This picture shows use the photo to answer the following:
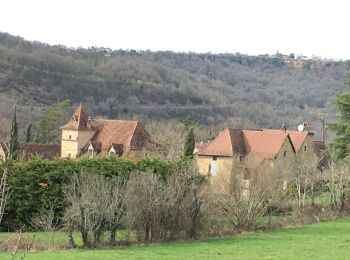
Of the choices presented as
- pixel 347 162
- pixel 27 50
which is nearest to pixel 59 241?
pixel 347 162

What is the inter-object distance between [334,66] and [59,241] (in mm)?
180290

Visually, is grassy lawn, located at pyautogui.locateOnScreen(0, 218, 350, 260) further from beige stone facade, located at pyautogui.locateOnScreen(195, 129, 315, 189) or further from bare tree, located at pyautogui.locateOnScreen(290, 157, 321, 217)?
beige stone facade, located at pyautogui.locateOnScreen(195, 129, 315, 189)

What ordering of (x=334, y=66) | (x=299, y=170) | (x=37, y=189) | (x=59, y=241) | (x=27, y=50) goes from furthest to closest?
(x=334, y=66) → (x=27, y=50) → (x=299, y=170) → (x=37, y=189) → (x=59, y=241)

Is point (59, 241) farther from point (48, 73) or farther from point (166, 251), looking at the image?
point (48, 73)

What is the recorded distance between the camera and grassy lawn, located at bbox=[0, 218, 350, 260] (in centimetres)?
2102

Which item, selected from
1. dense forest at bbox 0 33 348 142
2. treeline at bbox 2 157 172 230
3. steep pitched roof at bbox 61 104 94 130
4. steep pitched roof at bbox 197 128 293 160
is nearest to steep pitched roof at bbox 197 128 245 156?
steep pitched roof at bbox 197 128 293 160

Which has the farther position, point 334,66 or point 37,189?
point 334,66

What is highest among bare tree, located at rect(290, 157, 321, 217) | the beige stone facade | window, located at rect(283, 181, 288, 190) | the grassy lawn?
the beige stone facade

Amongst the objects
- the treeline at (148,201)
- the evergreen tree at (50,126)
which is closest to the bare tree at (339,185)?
the treeline at (148,201)

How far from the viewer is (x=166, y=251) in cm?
2236

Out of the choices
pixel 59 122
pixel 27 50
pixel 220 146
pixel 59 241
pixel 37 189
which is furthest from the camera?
pixel 27 50

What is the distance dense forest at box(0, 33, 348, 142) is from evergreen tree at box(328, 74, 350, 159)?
1865 inches

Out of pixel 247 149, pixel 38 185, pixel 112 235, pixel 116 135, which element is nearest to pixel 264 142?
pixel 247 149

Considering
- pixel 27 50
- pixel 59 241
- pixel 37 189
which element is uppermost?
pixel 27 50
